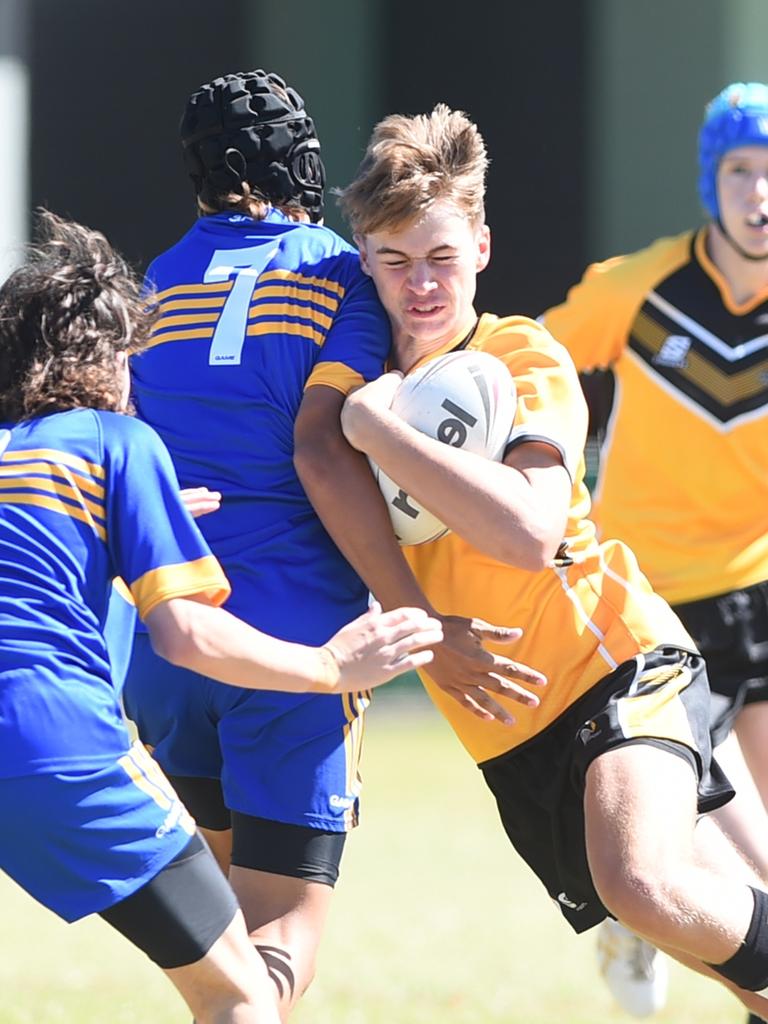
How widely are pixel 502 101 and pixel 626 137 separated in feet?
2.78

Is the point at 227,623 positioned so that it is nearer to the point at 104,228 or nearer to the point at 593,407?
the point at 593,407

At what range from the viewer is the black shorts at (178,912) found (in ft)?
9.67

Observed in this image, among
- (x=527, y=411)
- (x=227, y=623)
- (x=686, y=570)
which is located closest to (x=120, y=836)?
(x=227, y=623)

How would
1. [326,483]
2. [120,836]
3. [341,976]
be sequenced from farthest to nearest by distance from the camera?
[341,976] < [326,483] < [120,836]

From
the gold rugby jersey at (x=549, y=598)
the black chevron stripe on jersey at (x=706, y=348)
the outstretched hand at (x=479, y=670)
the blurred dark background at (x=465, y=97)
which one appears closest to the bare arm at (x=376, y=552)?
the outstretched hand at (x=479, y=670)

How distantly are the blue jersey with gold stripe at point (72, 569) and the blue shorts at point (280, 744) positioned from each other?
50 cm

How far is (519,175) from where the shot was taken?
38.6 ft

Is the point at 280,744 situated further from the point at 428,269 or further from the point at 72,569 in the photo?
the point at 428,269

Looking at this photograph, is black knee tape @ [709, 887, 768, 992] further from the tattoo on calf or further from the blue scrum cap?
the blue scrum cap

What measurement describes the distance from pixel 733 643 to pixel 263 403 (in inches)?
64.7

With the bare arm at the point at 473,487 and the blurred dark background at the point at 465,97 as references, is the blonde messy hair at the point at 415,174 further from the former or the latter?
the blurred dark background at the point at 465,97

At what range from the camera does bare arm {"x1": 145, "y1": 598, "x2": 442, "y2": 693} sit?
9.55 ft

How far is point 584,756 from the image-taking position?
3.34 meters

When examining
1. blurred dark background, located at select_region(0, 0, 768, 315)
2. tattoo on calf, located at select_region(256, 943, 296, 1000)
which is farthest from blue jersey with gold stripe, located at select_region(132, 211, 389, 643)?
blurred dark background, located at select_region(0, 0, 768, 315)
